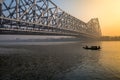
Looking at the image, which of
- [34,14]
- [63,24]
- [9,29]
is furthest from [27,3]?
→ [63,24]

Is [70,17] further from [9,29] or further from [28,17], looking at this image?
[9,29]

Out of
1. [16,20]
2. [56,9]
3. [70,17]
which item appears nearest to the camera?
[16,20]

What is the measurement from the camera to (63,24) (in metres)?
110

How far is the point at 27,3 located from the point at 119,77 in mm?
57414

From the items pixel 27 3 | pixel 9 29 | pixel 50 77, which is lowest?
pixel 50 77

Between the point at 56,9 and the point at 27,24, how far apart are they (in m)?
43.7

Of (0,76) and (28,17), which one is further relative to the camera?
(28,17)

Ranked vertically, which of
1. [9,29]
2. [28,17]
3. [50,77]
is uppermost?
[28,17]

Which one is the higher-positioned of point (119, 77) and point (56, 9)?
point (56, 9)

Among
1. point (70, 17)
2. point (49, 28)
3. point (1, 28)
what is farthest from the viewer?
point (70, 17)

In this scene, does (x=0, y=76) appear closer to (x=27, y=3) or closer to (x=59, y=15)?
(x=27, y=3)

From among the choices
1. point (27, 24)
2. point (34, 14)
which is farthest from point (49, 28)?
point (27, 24)

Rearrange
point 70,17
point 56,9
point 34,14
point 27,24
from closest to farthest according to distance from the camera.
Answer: point 27,24
point 34,14
point 56,9
point 70,17

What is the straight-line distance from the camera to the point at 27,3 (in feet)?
239
